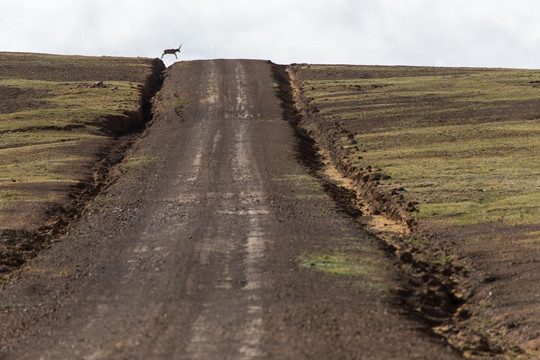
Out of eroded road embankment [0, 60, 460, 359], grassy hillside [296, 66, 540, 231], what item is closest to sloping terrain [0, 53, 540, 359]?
eroded road embankment [0, 60, 460, 359]

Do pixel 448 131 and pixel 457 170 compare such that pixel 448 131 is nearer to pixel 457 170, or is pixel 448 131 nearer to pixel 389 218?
pixel 457 170

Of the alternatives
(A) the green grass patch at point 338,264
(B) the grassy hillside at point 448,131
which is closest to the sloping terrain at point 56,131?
(A) the green grass patch at point 338,264

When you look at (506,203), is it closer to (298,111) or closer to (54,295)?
(54,295)

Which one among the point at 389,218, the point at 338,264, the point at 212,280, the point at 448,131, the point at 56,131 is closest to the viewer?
the point at 212,280

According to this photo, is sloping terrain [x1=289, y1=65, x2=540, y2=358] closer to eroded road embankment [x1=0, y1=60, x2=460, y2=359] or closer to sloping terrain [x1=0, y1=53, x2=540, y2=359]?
sloping terrain [x1=0, y1=53, x2=540, y2=359]

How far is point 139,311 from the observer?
16.0 meters

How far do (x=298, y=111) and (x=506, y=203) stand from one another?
27130 millimetres

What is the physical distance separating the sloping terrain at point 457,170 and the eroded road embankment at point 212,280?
1.99 m

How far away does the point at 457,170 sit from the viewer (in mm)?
Answer: 32812

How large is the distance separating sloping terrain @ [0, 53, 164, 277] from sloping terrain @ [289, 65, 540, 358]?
1174cm

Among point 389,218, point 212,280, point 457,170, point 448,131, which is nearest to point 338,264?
point 212,280

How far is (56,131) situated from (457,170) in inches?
974

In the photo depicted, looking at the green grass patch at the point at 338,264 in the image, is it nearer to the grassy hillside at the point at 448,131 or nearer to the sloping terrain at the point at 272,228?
the sloping terrain at the point at 272,228

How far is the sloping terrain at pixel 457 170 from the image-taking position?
17531mm
